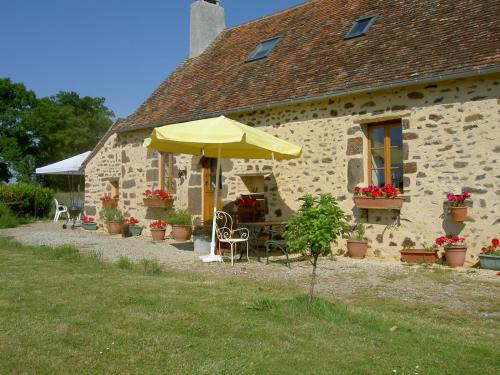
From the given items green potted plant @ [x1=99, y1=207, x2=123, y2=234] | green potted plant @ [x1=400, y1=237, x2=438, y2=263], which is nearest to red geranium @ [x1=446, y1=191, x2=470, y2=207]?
green potted plant @ [x1=400, y1=237, x2=438, y2=263]

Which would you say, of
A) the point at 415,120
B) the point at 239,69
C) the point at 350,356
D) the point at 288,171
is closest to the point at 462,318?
the point at 350,356

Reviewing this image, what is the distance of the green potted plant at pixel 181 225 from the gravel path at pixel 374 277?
187 cm

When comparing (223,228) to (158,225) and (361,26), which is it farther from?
(361,26)

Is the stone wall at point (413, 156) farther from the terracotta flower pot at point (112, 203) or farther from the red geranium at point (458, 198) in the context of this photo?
the terracotta flower pot at point (112, 203)

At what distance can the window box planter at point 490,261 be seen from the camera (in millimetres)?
7191

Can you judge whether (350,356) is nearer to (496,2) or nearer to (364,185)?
(364,185)

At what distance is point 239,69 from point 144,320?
922cm

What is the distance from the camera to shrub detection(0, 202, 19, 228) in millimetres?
15428

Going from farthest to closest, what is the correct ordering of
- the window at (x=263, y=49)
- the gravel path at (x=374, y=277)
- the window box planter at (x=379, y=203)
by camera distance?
the window at (x=263, y=49), the window box planter at (x=379, y=203), the gravel path at (x=374, y=277)

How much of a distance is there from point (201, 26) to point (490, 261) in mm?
11334

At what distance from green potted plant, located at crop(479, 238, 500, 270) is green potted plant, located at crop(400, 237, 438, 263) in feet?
2.52

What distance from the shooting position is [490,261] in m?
7.25

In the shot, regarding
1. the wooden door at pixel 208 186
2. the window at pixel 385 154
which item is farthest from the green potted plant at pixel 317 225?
the wooden door at pixel 208 186

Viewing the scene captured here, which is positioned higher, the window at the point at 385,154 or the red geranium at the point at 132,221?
the window at the point at 385,154
